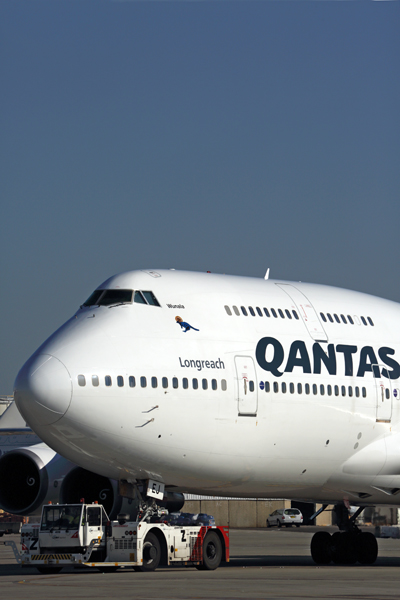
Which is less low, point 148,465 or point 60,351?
point 60,351

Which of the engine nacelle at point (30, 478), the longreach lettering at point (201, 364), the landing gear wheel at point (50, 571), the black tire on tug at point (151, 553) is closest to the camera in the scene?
the black tire on tug at point (151, 553)

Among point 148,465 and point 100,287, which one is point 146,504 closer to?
point 148,465

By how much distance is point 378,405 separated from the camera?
26703 millimetres

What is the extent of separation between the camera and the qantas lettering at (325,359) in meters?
24.9

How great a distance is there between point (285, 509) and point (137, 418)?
52.6 metres

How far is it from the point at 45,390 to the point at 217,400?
160 inches

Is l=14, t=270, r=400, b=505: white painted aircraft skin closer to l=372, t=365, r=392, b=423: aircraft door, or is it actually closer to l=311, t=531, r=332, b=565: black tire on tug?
l=372, t=365, r=392, b=423: aircraft door

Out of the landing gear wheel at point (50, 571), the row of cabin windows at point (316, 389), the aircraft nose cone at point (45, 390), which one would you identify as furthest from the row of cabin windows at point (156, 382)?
the landing gear wheel at point (50, 571)

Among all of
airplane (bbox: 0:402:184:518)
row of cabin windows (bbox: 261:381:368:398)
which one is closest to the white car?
airplane (bbox: 0:402:184:518)

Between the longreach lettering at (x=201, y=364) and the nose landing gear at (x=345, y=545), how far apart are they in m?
7.57

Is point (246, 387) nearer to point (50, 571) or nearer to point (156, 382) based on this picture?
point (156, 382)

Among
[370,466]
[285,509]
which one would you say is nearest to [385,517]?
[285,509]

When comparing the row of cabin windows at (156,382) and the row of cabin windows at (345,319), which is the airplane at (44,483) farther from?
the row of cabin windows at (345,319)

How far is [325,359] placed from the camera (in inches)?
1026
